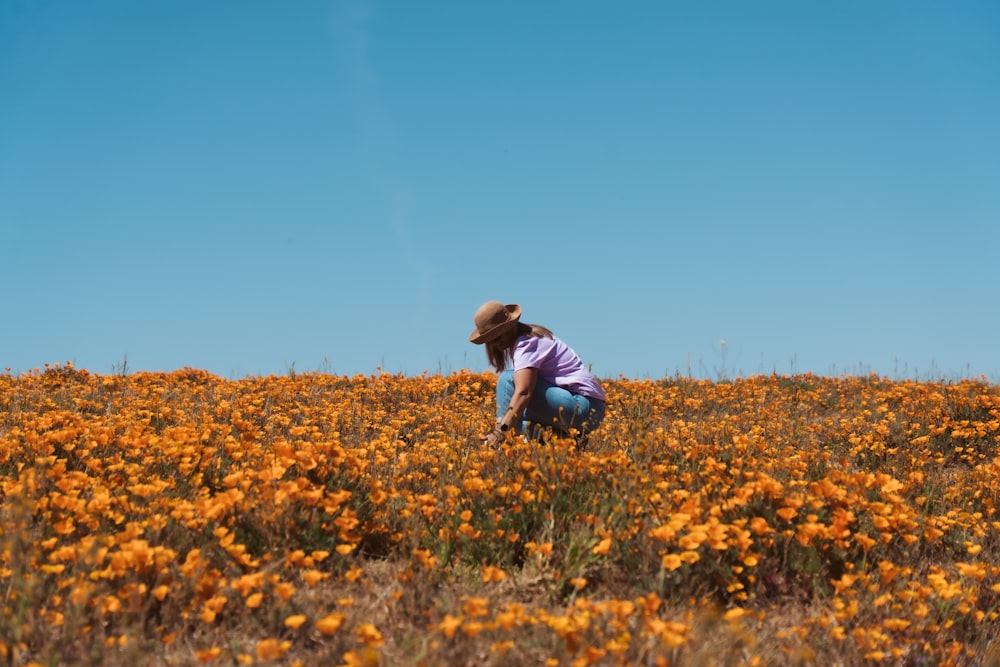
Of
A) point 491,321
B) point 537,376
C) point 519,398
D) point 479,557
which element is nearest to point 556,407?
point 537,376

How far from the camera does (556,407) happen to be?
7605 millimetres

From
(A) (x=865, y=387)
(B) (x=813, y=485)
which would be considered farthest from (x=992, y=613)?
(A) (x=865, y=387)

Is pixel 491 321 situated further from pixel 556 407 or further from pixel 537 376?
pixel 556 407

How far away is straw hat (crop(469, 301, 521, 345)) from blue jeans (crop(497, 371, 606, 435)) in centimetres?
55

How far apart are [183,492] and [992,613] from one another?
187 inches

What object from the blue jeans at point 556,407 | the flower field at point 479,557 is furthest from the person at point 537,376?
the flower field at point 479,557

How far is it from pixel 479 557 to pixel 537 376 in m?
2.96

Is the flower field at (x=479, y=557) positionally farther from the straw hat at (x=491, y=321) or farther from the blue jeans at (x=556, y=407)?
the straw hat at (x=491, y=321)

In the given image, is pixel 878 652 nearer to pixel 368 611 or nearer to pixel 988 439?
pixel 368 611

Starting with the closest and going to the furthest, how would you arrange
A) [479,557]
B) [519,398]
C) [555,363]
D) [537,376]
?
[479,557]
[519,398]
[537,376]
[555,363]

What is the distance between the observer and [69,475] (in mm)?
5227

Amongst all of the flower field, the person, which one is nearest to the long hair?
the person

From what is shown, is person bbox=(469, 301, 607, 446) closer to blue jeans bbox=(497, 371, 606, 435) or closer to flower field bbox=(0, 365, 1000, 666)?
blue jeans bbox=(497, 371, 606, 435)

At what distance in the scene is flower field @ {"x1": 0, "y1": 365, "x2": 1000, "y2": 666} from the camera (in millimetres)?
3588
